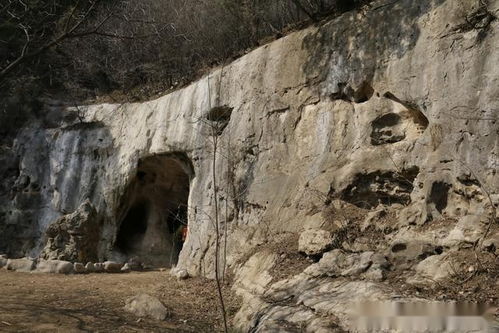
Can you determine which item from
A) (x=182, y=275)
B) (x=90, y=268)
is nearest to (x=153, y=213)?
(x=90, y=268)

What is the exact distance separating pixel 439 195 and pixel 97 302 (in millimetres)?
4708

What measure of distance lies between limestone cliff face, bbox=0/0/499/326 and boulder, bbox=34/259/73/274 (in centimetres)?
232

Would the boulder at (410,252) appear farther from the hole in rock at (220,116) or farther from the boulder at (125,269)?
the boulder at (125,269)

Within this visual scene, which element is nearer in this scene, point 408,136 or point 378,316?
point 378,316

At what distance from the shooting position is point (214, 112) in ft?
33.9

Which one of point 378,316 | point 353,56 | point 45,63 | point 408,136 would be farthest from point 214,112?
point 45,63

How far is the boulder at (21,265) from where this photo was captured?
1029cm

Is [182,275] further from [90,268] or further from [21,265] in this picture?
[21,265]

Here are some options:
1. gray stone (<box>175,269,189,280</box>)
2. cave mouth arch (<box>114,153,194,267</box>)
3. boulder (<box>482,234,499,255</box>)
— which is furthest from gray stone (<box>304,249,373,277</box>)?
cave mouth arch (<box>114,153,194,267</box>)

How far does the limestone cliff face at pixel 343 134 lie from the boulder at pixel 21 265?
2353mm

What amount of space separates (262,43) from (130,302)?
5.78m

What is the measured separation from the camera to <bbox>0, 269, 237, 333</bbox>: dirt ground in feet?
19.2

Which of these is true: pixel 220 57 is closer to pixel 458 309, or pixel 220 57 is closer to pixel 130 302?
pixel 130 302

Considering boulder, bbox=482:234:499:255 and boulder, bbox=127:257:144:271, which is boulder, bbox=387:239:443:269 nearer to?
boulder, bbox=482:234:499:255
